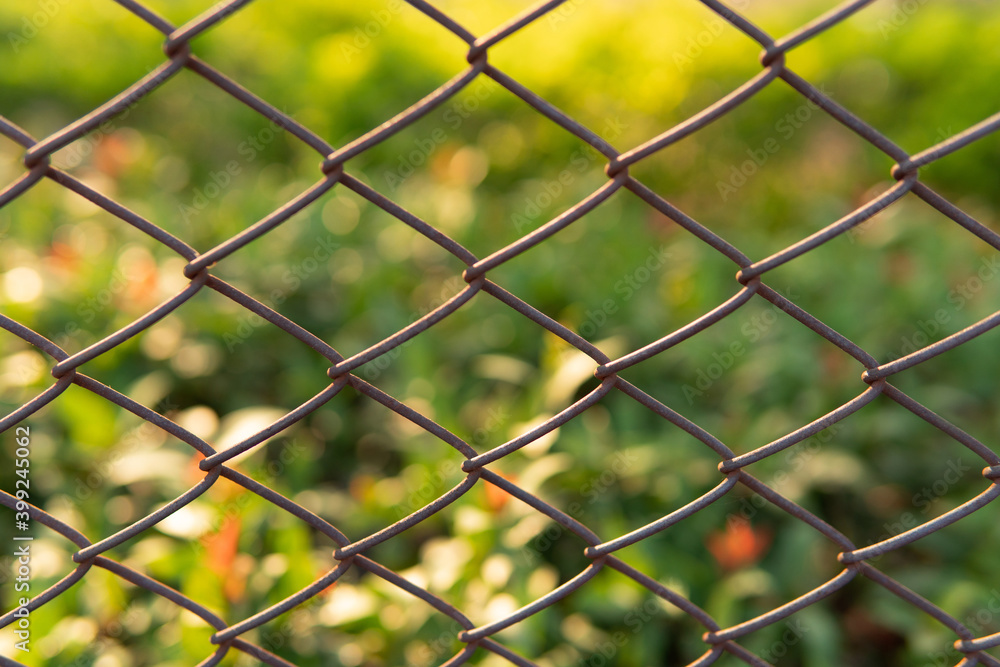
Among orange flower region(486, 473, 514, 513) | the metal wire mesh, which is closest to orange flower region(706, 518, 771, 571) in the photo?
orange flower region(486, 473, 514, 513)

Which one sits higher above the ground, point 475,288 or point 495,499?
point 495,499

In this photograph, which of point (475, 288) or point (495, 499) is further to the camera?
point (495, 499)

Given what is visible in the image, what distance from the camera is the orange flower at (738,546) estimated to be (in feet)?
5.95

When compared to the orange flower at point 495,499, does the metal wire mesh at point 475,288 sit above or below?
below

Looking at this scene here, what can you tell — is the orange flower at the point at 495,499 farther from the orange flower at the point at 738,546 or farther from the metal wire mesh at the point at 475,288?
the metal wire mesh at the point at 475,288

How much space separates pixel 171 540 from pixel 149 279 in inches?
32.9

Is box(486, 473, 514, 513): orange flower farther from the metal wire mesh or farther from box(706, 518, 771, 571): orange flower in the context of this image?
the metal wire mesh

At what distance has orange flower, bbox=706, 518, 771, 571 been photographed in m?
1.81

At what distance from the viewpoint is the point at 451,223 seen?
114 inches

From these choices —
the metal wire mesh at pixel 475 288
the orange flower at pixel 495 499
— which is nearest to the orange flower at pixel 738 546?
the orange flower at pixel 495 499

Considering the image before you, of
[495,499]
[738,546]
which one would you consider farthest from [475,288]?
[738,546]

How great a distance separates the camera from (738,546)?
1.82 m

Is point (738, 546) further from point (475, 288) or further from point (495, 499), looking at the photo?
point (475, 288)

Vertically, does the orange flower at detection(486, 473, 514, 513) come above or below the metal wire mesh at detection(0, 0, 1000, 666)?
above
